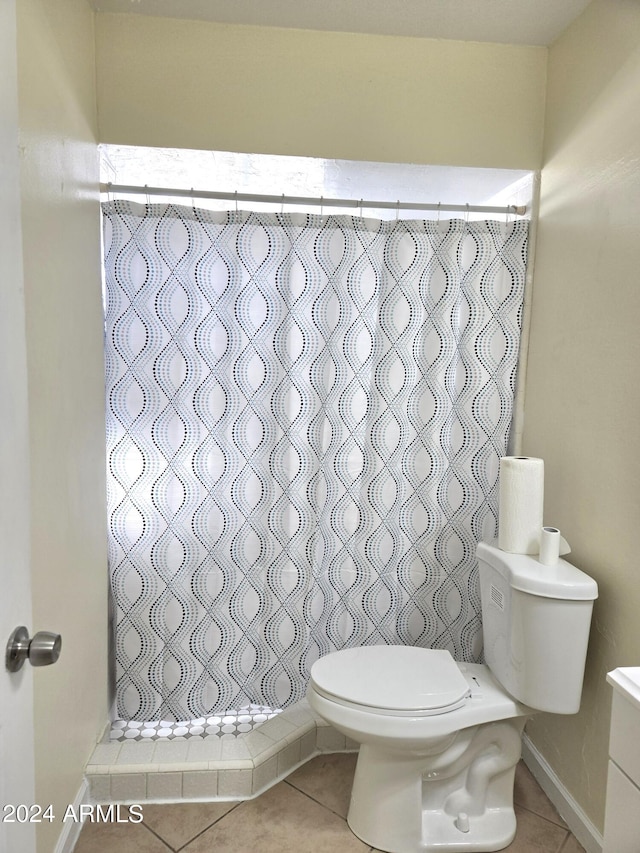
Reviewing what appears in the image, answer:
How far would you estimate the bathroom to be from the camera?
144cm

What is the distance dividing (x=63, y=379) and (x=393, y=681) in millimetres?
1168

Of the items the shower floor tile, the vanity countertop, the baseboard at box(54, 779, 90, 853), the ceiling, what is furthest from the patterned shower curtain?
the vanity countertop

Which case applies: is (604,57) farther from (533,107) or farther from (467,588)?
(467,588)

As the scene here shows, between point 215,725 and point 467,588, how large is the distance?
990 mm

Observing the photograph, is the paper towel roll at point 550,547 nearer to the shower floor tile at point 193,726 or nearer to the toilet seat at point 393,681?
the toilet seat at point 393,681

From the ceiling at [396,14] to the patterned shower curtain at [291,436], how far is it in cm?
57

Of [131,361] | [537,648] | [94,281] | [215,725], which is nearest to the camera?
[537,648]

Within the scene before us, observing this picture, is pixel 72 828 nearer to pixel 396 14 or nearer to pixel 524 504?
pixel 524 504

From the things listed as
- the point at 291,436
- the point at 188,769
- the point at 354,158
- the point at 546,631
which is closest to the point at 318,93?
the point at 354,158

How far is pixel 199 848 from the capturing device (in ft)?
5.57

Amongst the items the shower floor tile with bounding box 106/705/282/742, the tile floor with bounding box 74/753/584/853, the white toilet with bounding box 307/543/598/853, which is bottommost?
the tile floor with bounding box 74/753/584/853

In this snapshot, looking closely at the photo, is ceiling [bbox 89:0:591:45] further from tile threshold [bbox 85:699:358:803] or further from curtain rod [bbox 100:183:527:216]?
tile threshold [bbox 85:699:358:803]

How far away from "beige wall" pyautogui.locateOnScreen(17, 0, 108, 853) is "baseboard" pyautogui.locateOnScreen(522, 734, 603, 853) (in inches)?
54.4

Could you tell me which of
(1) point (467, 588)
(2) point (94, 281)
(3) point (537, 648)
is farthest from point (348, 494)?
(2) point (94, 281)
